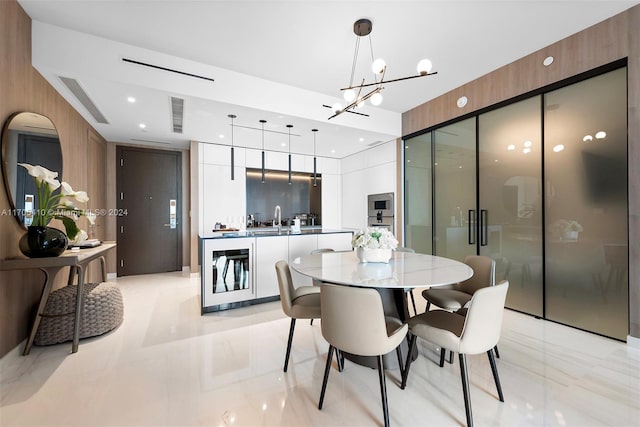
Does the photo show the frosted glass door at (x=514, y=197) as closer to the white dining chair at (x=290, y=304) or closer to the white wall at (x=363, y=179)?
the white wall at (x=363, y=179)

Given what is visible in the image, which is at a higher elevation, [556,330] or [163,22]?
[163,22]

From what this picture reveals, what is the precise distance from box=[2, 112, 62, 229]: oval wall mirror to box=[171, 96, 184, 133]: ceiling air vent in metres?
1.22

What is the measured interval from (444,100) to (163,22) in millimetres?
3672

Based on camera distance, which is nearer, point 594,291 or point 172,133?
point 594,291

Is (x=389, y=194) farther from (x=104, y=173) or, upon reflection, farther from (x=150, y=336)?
(x=104, y=173)

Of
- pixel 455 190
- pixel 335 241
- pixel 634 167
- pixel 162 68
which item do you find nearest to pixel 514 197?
pixel 455 190

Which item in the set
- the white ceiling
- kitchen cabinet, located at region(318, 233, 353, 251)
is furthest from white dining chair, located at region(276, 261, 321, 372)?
the white ceiling

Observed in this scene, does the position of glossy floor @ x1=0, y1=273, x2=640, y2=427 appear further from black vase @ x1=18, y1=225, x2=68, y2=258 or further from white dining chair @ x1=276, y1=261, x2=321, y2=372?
black vase @ x1=18, y1=225, x2=68, y2=258

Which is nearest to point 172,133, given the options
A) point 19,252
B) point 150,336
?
point 19,252

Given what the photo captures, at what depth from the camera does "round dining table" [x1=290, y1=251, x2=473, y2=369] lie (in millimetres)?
1626

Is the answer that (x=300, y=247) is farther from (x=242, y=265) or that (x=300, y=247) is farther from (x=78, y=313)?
(x=78, y=313)

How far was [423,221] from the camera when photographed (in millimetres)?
4527

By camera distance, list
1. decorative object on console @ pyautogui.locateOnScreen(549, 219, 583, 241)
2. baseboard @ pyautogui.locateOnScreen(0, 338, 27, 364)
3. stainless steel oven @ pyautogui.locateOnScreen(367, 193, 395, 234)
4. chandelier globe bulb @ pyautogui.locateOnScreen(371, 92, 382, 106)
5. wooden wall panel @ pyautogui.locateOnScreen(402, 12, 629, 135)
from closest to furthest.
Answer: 1. baseboard @ pyautogui.locateOnScreen(0, 338, 27, 364)
2. chandelier globe bulb @ pyautogui.locateOnScreen(371, 92, 382, 106)
3. wooden wall panel @ pyautogui.locateOnScreen(402, 12, 629, 135)
4. decorative object on console @ pyautogui.locateOnScreen(549, 219, 583, 241)
5. stainless steel oven @ pyautogui.locateOnScreen(367, 193, 395, 234)

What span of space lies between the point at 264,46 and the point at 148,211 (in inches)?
162
